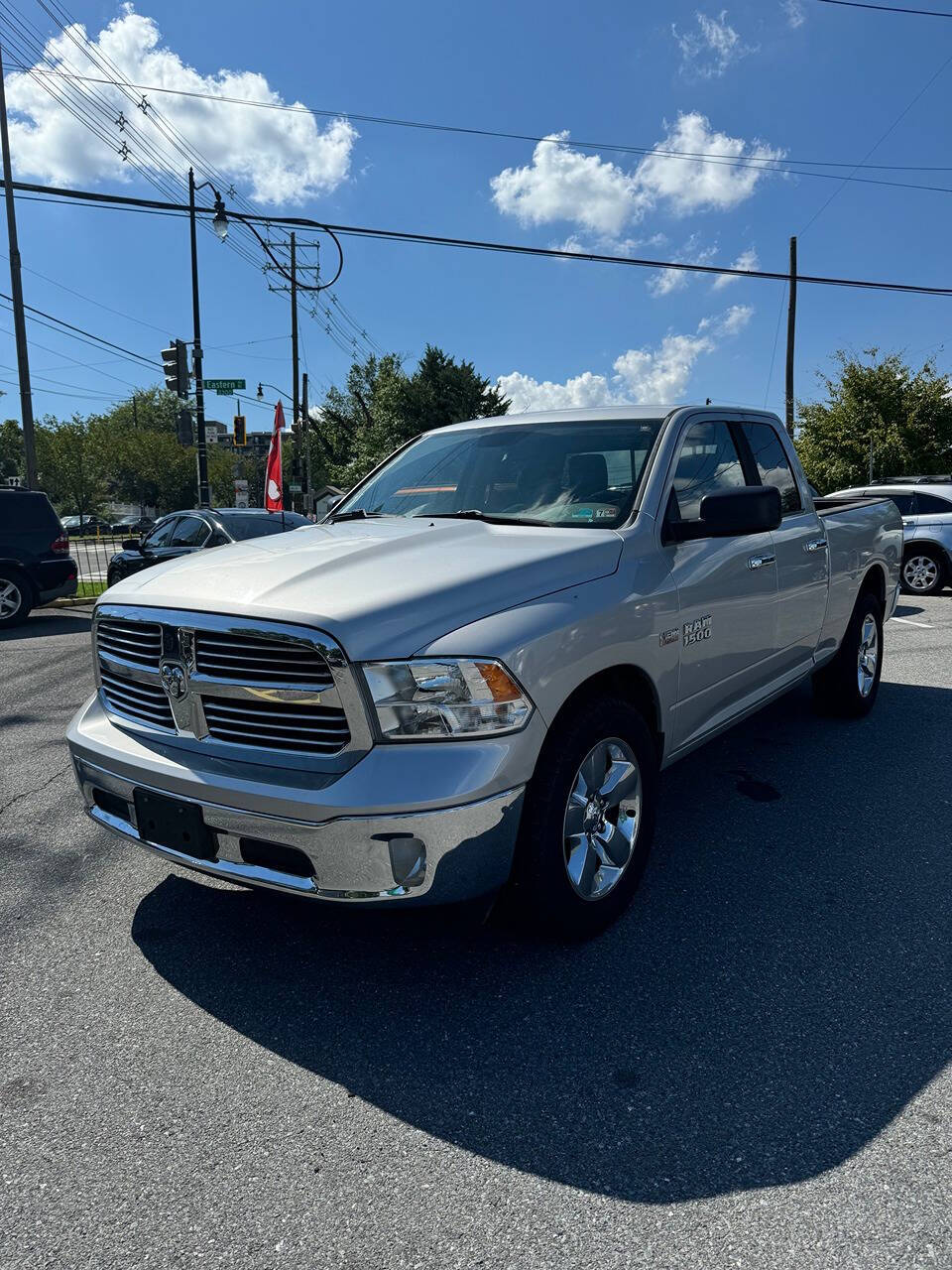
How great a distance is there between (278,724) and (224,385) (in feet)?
59.2

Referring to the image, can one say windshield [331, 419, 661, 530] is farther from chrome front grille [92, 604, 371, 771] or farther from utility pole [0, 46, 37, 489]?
utility pole [0, 46, 37, 489]

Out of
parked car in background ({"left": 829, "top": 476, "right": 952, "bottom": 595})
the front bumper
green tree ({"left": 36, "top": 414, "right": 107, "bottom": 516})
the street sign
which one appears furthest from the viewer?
green tree ({"left": 36, "top": 414, "right": 107, "bottom": 516})

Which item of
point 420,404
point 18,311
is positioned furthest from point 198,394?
point 420,404

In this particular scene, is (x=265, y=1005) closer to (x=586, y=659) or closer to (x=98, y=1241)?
(x=98, y=1241)

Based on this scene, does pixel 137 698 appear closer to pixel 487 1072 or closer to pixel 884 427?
pixel 487 1072

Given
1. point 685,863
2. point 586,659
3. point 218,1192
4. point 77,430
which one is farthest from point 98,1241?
point 77,430

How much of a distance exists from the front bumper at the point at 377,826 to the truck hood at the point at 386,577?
0.33 meters

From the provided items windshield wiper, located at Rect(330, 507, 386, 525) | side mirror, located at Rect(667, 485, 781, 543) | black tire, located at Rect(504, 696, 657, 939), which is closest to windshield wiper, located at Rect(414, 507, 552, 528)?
windshield wiper, located at Rect(330, 507, 386, 525)

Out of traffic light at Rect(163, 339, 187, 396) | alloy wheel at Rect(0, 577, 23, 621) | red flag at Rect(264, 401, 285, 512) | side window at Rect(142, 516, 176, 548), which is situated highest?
traffic light at Rect(163, 339, 187, 396)

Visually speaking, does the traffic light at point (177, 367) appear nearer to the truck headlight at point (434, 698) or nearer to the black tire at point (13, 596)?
the black tire at point (13, 596)

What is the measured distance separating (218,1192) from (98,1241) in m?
0.25

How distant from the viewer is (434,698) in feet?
8.15

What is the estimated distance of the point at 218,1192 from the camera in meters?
2.03

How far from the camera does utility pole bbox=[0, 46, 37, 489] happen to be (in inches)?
586
